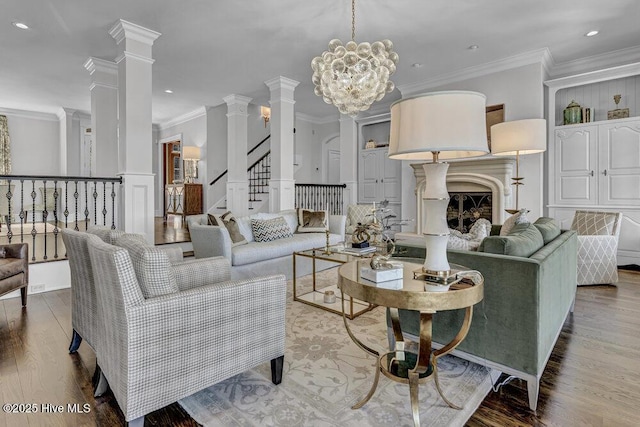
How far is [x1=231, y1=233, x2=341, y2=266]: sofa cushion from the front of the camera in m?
3.62

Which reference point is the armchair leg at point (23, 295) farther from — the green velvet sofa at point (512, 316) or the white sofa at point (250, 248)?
the green velvet sofa at point (512, 316)

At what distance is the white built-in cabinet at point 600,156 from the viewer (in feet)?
14.5

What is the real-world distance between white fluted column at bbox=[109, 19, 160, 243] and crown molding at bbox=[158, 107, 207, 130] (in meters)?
3.64

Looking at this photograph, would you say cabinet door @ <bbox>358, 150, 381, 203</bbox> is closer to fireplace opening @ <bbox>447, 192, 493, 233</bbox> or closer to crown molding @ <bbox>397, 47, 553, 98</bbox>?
crown molding @ <bbox>397, 47, 553, 98</bbox>

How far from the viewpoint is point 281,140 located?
19.0 ft

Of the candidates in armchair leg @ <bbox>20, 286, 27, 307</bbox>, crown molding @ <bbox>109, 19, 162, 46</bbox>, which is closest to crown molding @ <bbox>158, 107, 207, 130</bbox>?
crown molding @ <bbox>109, 19, 162, 46</bbox>

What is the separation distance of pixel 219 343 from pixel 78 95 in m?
7.41

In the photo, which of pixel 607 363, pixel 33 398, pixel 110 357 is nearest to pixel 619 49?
pixel 607 363

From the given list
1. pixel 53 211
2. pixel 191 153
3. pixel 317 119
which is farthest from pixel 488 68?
pixel 53 211

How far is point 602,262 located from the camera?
370 cm

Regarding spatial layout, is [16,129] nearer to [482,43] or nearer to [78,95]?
[78,95]

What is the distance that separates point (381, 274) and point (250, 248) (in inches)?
96.0

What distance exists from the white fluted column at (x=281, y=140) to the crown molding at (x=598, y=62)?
4.06 metres

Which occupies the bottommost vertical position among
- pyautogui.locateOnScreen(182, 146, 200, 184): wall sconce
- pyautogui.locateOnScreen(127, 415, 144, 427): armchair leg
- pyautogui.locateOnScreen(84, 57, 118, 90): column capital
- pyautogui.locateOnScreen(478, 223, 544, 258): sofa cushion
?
pyautogui.locateOnScreen(127, 415, 144, 427): armchair leg
